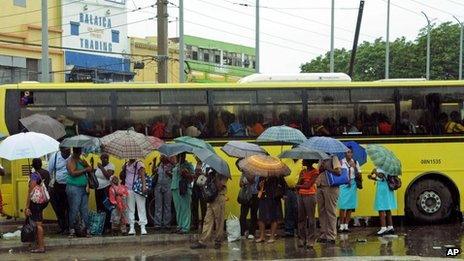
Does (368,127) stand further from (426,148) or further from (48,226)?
(48,226)

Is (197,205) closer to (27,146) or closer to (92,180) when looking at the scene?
(92,180)

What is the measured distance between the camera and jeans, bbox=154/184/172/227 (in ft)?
40.9

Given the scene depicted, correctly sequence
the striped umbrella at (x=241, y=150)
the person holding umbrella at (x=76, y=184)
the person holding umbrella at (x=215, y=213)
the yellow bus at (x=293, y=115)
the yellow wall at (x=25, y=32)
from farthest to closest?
1. the yellow wall at (x=25, y=32)
2. the yellow bus at (x=293, y=115)
3. the person holding umbrella at (x=76, y=184)
4. the striped umbrella at (x=241, y=150)
5. the person holding umbrella at (x=215, y=213)

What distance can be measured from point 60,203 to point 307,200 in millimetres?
4631

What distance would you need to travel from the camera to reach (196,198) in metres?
12.3

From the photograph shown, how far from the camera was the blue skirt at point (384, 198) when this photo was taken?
12.2m

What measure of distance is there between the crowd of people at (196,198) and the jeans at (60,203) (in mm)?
18

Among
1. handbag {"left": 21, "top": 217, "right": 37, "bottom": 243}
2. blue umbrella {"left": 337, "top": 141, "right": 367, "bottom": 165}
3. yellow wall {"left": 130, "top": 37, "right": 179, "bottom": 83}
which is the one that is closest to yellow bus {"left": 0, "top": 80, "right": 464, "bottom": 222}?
blue umbrella {"left": 337, "top": 141, "right": 367, "bottom": 165}

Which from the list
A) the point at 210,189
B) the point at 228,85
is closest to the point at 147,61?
the point at 228,85

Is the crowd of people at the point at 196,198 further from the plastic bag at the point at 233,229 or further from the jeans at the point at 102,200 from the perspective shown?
the plastic bag at the point at 233,229

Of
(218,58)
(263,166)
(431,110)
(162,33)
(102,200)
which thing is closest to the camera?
(263,166)

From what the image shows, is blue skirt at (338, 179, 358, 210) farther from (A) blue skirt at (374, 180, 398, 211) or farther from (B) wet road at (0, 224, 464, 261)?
(B) wet road at (0, 224, 464, 261)

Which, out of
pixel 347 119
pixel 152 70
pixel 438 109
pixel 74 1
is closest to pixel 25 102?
pixel 347 119

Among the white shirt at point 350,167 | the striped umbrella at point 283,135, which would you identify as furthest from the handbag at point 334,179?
the striped umbrella at point 283,135
